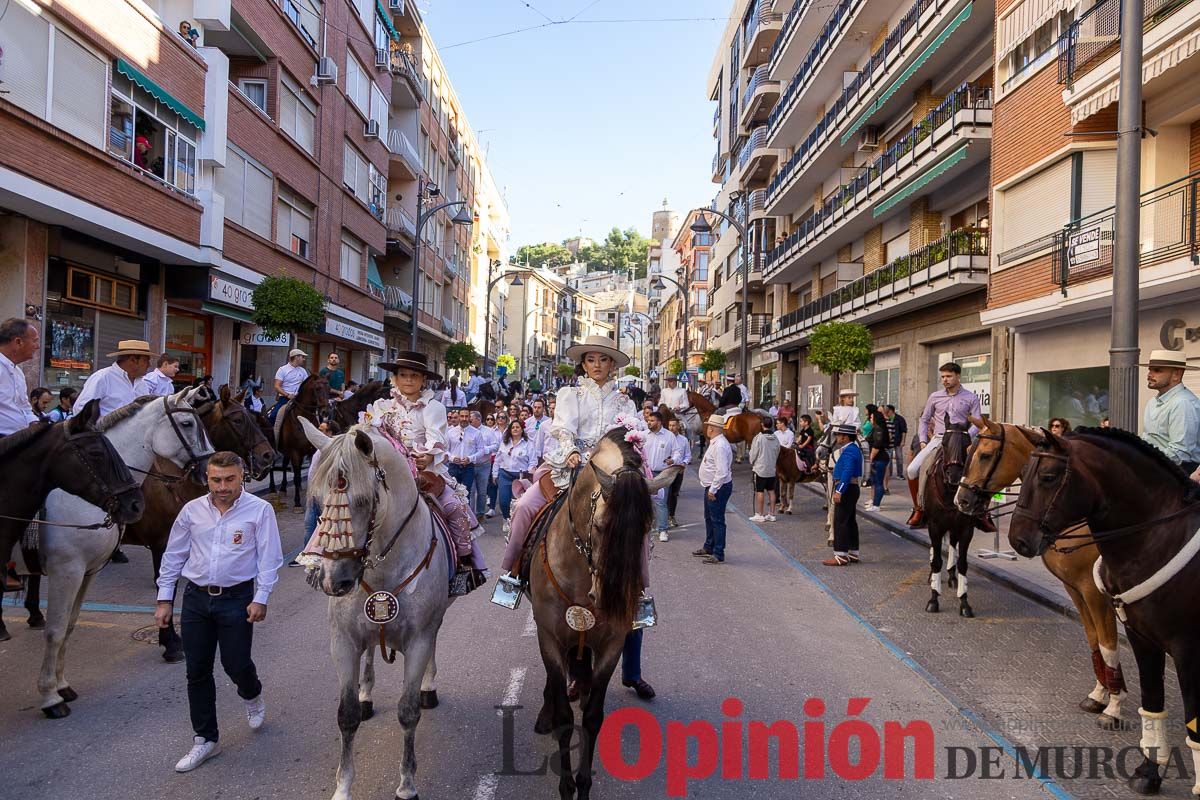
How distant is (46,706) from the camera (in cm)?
469

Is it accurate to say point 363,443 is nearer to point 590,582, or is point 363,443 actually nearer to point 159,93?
point 590,582

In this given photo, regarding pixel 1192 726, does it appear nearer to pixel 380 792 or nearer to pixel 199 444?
pixel 380 792

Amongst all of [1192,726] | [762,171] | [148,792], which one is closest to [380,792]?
[148,792]

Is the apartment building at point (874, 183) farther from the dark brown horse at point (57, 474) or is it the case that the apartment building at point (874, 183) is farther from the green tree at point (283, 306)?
the dark brown horse at point (57, 474)

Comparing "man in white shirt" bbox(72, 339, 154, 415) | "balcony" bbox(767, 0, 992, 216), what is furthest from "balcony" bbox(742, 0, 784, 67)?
"man in white shirt" bbox(72, 339, 154, 415)

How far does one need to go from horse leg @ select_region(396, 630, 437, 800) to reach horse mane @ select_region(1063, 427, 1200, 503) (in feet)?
13.2

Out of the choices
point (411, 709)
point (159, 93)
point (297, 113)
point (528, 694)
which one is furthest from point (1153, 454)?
point (297, 113)

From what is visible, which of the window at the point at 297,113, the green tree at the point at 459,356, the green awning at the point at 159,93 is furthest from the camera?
the green tree at the point at 459,356

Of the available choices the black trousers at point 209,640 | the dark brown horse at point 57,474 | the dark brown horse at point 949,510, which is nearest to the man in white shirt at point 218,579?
the black trousers at point 209,640

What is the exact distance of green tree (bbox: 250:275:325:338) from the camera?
15.7 m

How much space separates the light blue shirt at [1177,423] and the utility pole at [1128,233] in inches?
45.1

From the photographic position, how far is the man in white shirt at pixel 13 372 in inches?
221

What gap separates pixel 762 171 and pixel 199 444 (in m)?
36.3

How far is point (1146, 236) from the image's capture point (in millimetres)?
11516
